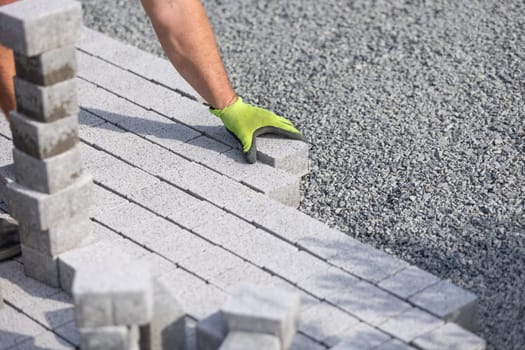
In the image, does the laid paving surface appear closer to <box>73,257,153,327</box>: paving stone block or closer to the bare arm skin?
the bare arm skin

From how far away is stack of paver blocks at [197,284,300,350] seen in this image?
3.63m

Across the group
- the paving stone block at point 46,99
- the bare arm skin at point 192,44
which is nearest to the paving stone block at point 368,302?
the paving stone block at point 46,99

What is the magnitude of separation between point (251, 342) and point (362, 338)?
58 cm

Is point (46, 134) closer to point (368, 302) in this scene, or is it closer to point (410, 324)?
point (368, 302)

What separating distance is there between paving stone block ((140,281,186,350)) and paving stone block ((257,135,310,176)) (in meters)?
1.51

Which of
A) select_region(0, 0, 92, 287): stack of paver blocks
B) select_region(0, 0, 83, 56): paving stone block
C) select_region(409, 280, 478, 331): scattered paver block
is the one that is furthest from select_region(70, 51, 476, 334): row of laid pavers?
select_region(0, 0, 83, 56): paving stone block

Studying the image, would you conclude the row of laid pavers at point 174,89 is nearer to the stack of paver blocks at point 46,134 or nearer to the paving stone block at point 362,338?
the stack of paver blocks at point 46,134

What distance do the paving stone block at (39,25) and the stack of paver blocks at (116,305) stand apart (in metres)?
0.89

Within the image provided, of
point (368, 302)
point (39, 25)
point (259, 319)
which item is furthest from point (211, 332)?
point (39, 25)

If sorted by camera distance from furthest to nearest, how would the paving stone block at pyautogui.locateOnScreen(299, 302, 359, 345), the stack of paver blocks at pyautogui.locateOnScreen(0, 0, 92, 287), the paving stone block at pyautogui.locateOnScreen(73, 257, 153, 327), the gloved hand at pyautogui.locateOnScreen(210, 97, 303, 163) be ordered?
the gloved hand at pyautogui.locateOnScreen(210, 97, 303, 163) < the paving stone block at pyautogui.locateOnScreen(299, 302, 359, 345) < the stack of paver blocks at pyautogui.locateOnScreen(0, 0, 92, 287) < the paving stone block at pyautogui.locateOnScreen(73, 257, 153, 327)

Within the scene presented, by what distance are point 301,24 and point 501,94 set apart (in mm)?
1652

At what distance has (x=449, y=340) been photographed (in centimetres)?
399

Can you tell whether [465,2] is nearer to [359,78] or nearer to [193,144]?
[359,78]

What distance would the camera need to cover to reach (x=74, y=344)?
4145mm
